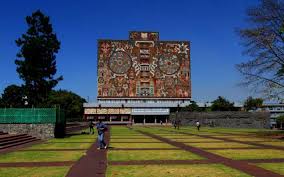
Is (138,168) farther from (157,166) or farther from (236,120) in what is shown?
(236,120)

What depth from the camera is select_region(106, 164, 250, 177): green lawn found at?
13.6 metres

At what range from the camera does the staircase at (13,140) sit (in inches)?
1056

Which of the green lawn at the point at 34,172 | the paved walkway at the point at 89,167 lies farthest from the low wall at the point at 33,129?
the green lawn at the point at 34,172

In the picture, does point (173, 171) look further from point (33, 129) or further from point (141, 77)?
point (141, 77)

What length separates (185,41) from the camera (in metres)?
128

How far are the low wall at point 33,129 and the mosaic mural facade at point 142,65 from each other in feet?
295

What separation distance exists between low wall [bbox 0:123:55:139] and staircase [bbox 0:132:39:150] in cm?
103

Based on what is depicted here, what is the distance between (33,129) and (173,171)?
79.1 feet

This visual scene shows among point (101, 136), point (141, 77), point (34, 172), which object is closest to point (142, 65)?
point (141, 77)

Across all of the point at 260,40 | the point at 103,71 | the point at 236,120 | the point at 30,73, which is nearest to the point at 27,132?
the point at 30,73

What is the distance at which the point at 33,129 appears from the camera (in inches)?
1431

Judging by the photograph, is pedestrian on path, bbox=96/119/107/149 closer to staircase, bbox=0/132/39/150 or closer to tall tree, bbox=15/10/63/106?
staircase, bbox=0/132/39/150

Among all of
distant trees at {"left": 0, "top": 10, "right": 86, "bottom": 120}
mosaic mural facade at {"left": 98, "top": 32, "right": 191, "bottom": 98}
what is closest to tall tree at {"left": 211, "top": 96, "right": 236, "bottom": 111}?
mosaic mural facade at {"left": 98, "top": 32, "right": 191, "bottom": 98}

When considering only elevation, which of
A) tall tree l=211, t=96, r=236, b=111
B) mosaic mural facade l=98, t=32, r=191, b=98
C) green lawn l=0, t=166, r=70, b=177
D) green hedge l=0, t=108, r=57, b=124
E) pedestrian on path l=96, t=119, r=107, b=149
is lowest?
green lawn l=0, t=166, r=70, b=177
